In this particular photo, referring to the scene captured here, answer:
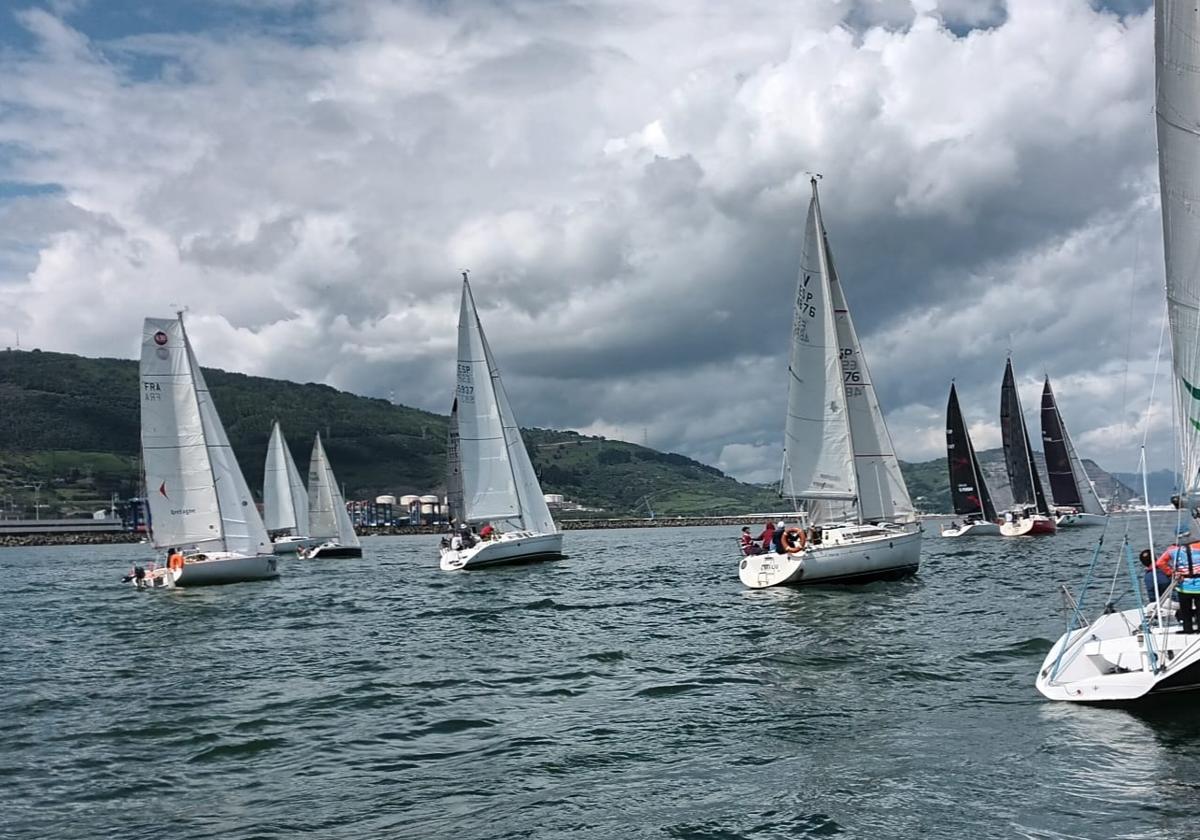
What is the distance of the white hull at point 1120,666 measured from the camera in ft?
42.9

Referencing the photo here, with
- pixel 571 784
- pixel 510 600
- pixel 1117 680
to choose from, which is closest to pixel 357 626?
pixel 510 600

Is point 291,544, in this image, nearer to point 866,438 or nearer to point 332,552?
point 332,552

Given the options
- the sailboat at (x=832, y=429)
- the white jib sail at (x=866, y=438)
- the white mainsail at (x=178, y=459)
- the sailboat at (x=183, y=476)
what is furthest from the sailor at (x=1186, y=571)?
the white mainsail at (x=178, y=459)

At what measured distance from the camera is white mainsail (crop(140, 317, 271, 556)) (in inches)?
1715

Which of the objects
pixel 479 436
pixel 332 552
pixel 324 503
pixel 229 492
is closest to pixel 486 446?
pixel 479 436

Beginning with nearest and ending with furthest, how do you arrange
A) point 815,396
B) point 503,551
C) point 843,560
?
point 843,560 < point 815,396 < point 503,551

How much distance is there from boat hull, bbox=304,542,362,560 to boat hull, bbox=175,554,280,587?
31.1m

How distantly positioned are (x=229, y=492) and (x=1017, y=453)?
2454 inches

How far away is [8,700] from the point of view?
1817cm

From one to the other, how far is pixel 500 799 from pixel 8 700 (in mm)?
12082

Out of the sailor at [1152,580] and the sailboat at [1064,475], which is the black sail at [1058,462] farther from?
the sailor at [1152,580]

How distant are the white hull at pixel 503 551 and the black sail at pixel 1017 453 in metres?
46.7

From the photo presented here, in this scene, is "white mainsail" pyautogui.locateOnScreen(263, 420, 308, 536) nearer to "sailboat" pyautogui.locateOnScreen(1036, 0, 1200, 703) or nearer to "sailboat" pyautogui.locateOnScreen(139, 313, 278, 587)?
"sailboat" pyautogui.locateOnScreen(139, 313, 278, 587)

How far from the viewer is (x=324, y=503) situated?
82938 mm
